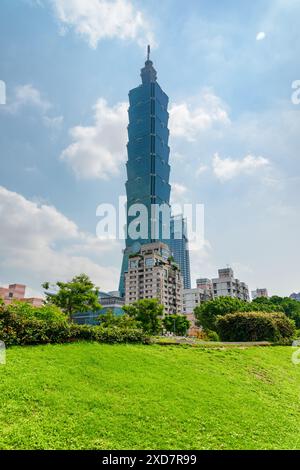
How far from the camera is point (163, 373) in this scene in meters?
13.0

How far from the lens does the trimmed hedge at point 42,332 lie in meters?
13.9

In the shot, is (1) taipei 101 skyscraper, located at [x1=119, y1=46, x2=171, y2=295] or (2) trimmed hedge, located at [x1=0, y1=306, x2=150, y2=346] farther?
(1) taipei 101 skyscraper, located at [x1=119, y1=46, x2=171, y2=295]

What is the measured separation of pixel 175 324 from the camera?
7369 centimetres

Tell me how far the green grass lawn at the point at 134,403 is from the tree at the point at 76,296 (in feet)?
92.4

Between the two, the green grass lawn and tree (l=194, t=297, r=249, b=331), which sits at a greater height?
tree (l=194, t=297, r=249, b=331)

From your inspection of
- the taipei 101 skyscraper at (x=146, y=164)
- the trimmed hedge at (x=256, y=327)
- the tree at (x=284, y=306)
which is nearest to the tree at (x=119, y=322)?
the trimmed hedge at (x=256, y=327)

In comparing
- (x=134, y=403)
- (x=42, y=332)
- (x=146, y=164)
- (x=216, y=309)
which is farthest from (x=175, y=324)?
(x=146, y=164)

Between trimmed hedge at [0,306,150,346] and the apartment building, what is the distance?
334ft

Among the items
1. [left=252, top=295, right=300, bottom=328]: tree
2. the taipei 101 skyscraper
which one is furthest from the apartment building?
the taipei 101 skyscraper

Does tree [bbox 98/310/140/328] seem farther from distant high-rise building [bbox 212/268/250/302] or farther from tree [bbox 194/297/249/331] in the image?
distant high-rise building [bbox 212/268/250/302]

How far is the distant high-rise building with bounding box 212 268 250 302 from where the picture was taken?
125 meters

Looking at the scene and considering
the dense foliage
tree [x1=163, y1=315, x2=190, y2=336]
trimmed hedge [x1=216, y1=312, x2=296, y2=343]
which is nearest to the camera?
trimmed hedge [x1=216, y1=312, x2=296, y2=343]

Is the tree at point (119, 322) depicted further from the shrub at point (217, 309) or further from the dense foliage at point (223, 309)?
the shrub at point (217, 309)

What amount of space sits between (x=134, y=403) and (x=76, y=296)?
111 feet
